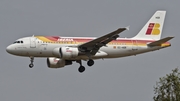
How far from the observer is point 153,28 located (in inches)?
3219

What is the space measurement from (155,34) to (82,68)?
11691mm

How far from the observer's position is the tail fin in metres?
79.5

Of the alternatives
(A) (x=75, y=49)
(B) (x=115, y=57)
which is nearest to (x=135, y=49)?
(B) (x=115, y=57)

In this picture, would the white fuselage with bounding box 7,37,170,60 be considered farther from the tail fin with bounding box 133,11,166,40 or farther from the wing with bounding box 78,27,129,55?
the tail fin with bounding box 133,11,166,40

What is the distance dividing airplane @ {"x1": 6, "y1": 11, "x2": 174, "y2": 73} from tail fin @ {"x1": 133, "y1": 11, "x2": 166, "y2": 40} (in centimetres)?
107

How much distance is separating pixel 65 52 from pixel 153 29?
52.0 ft

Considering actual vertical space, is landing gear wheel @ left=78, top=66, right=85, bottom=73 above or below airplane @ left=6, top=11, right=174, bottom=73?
below

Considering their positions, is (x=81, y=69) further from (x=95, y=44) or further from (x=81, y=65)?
(x=95, y=44)

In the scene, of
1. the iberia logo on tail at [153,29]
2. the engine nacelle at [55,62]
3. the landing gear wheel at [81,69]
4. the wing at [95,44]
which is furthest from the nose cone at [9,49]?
the iberia logo on tail at [153,29]

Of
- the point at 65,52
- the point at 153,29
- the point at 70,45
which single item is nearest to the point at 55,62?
the point at 70,45

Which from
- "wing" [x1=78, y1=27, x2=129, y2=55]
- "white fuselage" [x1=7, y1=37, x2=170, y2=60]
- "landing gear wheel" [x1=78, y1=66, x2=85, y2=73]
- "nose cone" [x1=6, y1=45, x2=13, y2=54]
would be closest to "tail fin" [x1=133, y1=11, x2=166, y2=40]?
"white fuselage" [x1=7, y1=37, x2=170, y2=60]

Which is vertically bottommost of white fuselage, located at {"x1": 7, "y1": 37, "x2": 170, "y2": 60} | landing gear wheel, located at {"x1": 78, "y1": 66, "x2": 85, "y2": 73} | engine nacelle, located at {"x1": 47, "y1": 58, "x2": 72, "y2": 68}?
landing gear wheel, located at {"x1": 78, "y1": 66, "x2": 85, "y2": 73}

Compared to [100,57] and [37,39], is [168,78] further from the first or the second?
[37,39]

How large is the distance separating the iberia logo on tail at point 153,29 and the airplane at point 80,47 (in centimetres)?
231
